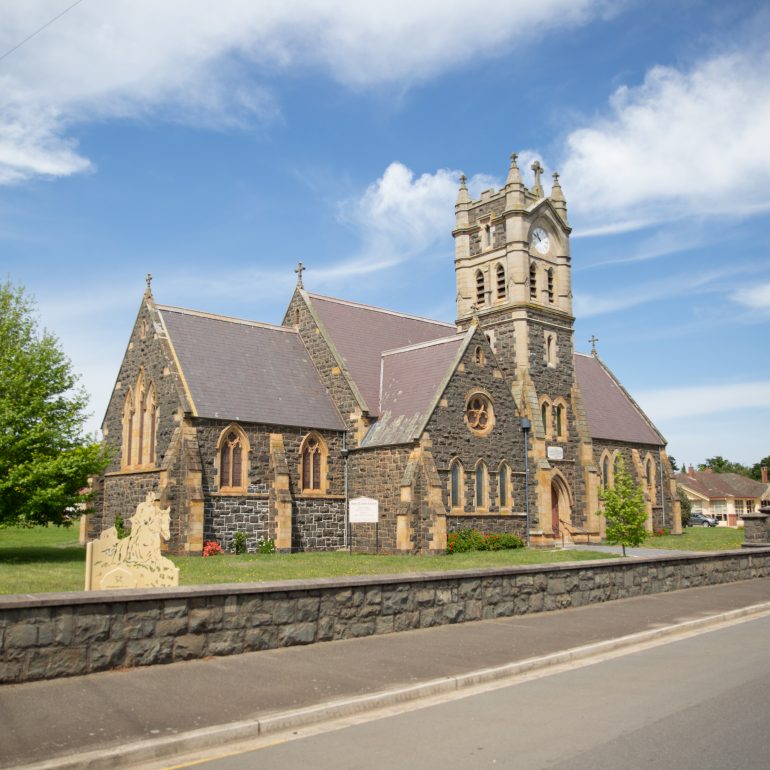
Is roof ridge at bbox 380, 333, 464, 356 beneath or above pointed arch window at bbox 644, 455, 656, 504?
above

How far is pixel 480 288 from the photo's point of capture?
39000 mm

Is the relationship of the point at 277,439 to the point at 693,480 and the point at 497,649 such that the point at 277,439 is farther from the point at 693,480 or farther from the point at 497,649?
the point at 693,480

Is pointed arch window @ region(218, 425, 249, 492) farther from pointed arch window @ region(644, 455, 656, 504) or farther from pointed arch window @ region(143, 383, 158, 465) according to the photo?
pointed arch window @ region(644, 455, 656, 504)

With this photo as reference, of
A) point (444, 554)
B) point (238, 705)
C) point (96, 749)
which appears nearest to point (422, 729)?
point (238, 705)

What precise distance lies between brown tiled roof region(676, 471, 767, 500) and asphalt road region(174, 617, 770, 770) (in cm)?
9111

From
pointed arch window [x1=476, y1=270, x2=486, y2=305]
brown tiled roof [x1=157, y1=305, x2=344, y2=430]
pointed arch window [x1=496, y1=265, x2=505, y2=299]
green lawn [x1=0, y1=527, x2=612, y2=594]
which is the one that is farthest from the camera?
pointed arch window [x1=476, y1=270, x2=486, y2=305]

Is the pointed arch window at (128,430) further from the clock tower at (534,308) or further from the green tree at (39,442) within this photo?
the clock tower at (534,308)

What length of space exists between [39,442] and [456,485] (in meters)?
14.6

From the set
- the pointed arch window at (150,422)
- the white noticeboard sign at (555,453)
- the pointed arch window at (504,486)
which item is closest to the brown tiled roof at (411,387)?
the pointed arch window at (504,486)

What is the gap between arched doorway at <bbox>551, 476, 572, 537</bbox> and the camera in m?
36.2

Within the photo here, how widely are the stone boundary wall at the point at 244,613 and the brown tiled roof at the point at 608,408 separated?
28.5 metres

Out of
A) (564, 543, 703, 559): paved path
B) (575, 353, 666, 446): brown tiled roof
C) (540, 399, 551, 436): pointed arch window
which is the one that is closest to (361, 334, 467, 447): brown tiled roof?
(540, 399, 551, 436): pointed arch window

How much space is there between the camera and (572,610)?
15.5 m

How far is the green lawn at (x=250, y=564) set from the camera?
18.0 m
